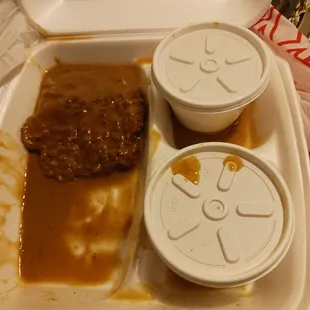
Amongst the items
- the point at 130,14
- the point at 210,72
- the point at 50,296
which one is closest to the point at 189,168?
the point at 210,72

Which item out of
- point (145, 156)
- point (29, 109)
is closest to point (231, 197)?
point (145, 156)

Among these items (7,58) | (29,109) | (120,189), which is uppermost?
(7,58)

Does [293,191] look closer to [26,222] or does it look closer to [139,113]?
[139,113]

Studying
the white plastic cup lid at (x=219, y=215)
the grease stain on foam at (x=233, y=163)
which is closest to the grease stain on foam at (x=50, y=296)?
the white plastic cup lid at (x=219, y=215)

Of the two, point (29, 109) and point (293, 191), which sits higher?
point (29, 109)

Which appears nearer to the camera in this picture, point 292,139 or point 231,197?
point 231,197

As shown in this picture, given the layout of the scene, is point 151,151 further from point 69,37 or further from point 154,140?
point 69,37
